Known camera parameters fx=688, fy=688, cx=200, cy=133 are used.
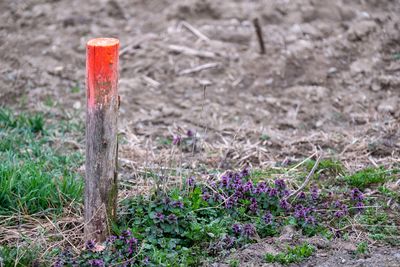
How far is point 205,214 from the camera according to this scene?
4629mm

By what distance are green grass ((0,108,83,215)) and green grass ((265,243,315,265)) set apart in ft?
4.58

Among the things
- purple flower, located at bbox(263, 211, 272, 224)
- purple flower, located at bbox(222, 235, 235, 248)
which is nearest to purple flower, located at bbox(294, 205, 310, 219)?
purple flower, located at bbox(263, 211, 272, 224)

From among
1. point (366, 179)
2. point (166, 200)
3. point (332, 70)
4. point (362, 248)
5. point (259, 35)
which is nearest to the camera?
point (362, 248)

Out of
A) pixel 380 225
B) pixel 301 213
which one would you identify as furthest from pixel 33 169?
pixel 380 225

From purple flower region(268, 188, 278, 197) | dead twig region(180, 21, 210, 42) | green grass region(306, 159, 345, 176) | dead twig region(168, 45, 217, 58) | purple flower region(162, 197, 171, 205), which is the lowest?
green grass region(306, 159, 345, 176)

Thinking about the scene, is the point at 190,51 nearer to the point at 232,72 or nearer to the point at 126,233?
the point at 232,72

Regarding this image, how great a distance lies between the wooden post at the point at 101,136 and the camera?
3.98m

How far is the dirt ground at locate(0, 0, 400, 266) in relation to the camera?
5.85 metres

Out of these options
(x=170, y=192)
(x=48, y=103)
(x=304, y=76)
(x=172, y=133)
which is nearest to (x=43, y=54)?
(x=48, y=103)

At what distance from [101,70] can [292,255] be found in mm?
1609

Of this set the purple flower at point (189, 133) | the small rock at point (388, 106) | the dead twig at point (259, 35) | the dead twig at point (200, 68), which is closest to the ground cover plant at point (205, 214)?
the purple flower at point (189, 133)

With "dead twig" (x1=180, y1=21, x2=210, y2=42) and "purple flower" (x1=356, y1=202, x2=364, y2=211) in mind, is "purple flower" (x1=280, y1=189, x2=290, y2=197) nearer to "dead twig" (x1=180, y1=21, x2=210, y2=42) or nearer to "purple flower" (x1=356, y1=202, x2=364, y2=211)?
"purple flower" (x1=356, y1=202, x2=364, y2=211)

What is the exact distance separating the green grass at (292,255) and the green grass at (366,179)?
101 cm

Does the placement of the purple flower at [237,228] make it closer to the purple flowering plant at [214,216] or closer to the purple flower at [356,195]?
the purple flowering plant at [214,216]
